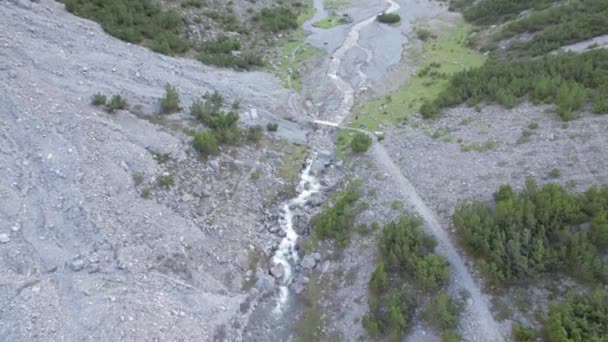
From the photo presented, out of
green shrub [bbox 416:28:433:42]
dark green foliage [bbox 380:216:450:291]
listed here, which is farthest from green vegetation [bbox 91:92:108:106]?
green shrub [bbox 416:28:433:42]

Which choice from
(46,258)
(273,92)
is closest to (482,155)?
(273,92)

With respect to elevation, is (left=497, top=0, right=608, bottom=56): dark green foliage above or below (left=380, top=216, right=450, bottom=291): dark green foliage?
above

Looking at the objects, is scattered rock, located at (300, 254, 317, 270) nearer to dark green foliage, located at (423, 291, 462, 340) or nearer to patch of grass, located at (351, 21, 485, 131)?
dark green foliage, located at (423, 291, 462, 340)

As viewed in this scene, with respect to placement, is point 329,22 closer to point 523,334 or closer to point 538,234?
point 538,234

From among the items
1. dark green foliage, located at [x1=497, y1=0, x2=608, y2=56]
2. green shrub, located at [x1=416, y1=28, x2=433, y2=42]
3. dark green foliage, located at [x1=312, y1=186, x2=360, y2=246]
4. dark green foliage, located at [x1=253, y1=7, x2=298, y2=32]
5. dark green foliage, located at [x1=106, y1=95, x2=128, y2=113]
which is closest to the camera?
dark green foliage, located at [x1=312, y1=186, x2=360, y2=246]

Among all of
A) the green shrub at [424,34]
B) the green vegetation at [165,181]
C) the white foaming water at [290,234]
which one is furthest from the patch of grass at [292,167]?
the green shrub at [424,34]

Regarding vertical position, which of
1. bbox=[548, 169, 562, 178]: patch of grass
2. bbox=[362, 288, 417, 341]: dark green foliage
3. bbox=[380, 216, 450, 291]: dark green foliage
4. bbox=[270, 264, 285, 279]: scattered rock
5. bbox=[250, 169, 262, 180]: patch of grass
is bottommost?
bbox=[270, 264, 285, 279]: scattered rock
